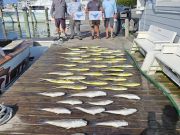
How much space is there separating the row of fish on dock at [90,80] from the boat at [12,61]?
1355 mm

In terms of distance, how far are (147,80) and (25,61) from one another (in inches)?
202

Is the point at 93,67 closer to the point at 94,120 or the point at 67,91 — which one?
the point at 67,91

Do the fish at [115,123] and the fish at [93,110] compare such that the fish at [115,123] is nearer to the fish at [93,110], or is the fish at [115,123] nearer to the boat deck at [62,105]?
the boat deck at [62,105]

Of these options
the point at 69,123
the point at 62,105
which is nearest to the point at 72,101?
the point at 62,105

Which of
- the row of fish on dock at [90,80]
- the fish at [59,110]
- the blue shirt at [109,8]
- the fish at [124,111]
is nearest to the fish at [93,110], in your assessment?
the row of fish on dock at [90,80]

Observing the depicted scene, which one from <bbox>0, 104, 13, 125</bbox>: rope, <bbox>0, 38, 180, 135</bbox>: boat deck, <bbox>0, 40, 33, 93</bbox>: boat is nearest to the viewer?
<bbox>0, 38, 180, 135</bbox>: boat deck

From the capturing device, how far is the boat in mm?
6974

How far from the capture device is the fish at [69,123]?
11.3 ft

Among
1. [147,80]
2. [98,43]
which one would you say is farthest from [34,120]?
[98,43]

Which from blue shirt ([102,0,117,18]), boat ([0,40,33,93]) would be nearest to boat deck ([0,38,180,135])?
boat ([0,40,33,93])

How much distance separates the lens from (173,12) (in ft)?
21.9

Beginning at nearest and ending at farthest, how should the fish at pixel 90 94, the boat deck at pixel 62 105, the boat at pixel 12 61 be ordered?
the boat deck at pixel 62 105 < the fish at pixel 90 94 < the boat at pixel 12 61

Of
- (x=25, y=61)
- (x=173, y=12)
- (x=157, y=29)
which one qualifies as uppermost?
(x=173, y=12)

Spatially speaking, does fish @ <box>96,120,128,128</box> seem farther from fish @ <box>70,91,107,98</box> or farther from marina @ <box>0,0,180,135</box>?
fish @ <box>70,91,107,98</box>
